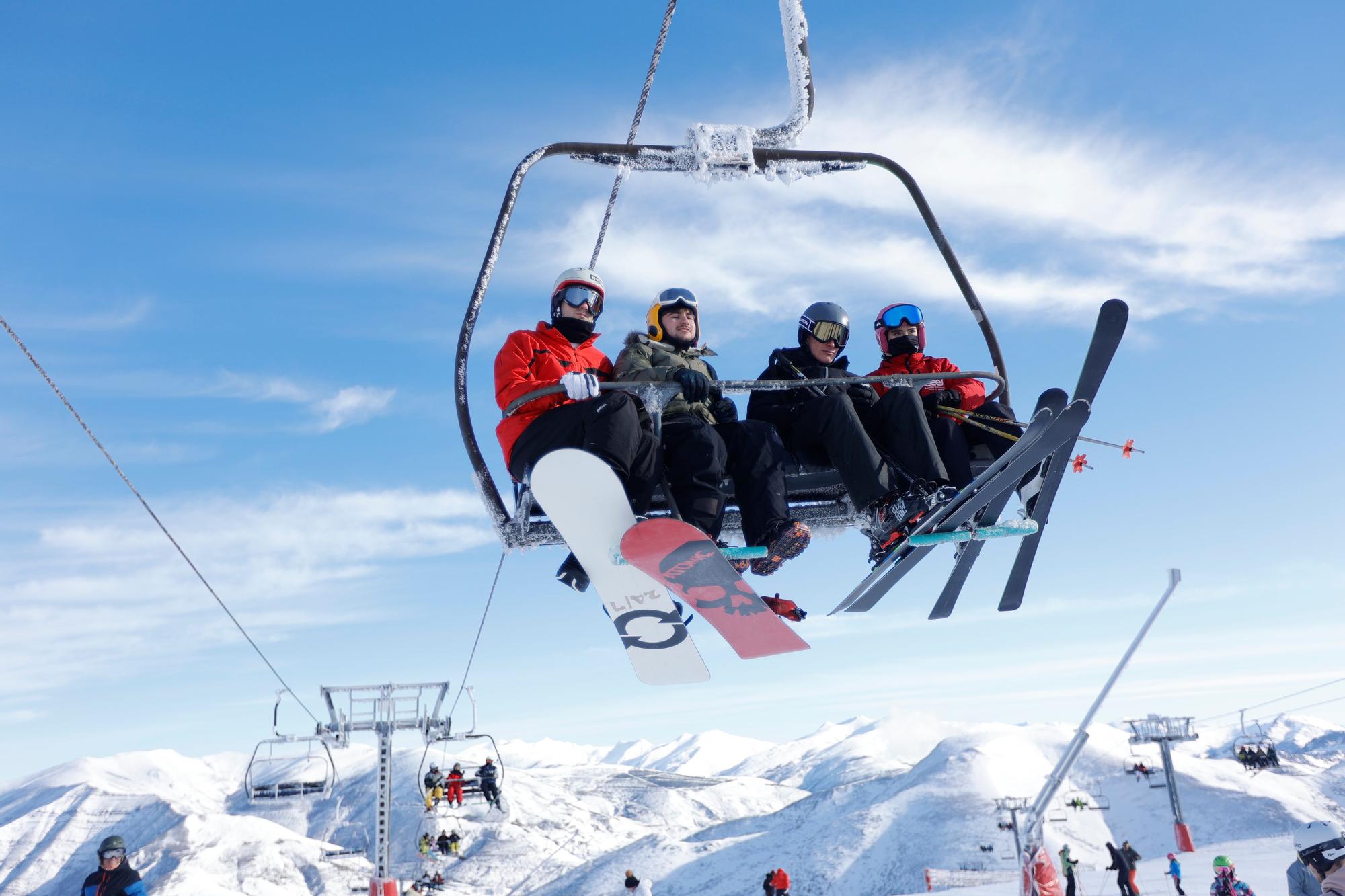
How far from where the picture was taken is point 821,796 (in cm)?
9994

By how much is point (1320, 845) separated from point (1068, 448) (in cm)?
220

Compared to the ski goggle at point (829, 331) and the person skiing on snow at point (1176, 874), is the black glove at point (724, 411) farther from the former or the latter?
the person skiing on snow at point (1176, 874)

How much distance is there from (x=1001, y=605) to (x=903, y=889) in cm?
6644

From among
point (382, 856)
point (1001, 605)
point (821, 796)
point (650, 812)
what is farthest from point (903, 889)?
point (650, 812)

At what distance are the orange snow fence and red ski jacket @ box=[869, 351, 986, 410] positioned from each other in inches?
470

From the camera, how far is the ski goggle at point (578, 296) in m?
5.19

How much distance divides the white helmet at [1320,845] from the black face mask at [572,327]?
14.2 ft

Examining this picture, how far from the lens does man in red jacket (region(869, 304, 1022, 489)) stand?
16.2 ft

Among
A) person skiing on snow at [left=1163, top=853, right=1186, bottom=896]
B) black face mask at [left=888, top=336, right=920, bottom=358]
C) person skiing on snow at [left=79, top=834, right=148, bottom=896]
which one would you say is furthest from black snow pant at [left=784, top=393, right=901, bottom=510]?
person skiing on snow at [left=1163, top=853, right=1186, bottom=896]

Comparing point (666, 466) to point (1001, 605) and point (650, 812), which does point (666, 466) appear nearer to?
point (1001, 605)

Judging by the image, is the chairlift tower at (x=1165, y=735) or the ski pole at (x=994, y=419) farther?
the chairlift tower at (x=1165, y=735)

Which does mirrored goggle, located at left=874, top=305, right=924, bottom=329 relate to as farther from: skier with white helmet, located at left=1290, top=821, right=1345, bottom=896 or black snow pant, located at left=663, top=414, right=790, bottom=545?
skier with white helmet, located at left=1290, top=821, right=1345, bottom=896

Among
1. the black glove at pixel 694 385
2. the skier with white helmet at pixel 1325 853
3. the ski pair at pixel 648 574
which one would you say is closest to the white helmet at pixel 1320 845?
the skier with white helmet at pixel 1325 853

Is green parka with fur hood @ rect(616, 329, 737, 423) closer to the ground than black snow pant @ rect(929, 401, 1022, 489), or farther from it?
farther from it
